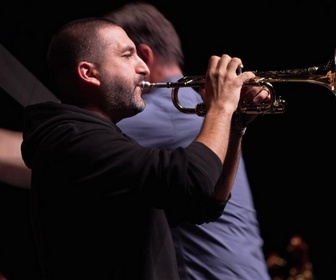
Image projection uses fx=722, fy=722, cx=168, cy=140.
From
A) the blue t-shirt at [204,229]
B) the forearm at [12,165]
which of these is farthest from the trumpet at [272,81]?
the forearm at [12,165]

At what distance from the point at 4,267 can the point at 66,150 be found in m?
1.14

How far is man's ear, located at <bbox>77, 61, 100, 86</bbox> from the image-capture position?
1948 mm

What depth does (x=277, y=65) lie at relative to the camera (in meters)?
4.25

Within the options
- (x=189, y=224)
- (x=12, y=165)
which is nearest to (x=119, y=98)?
(x=189, y=224)

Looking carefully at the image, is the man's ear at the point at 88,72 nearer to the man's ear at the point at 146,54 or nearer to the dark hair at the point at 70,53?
the dark hair at the point at 70,53

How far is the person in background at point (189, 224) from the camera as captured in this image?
226 cm

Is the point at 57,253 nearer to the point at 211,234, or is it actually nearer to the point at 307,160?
the point at 211,234

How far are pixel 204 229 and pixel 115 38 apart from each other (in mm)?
688

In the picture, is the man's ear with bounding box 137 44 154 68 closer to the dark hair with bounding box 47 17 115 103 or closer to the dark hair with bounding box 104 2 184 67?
the dark hair with bounding box 104 2 184 67

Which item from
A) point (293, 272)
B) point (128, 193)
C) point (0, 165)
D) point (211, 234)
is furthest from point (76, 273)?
point (293, 272)

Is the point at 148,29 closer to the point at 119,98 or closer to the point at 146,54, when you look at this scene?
the point at 146,54

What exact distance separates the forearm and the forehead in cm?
74

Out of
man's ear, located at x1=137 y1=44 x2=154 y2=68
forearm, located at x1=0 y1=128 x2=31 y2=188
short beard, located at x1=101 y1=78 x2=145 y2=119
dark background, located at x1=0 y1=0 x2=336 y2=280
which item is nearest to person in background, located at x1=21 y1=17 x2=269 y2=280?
short beard, located at x1=101 y1=78 x2=145 y2=119

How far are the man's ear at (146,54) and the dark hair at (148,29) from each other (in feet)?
0.05
